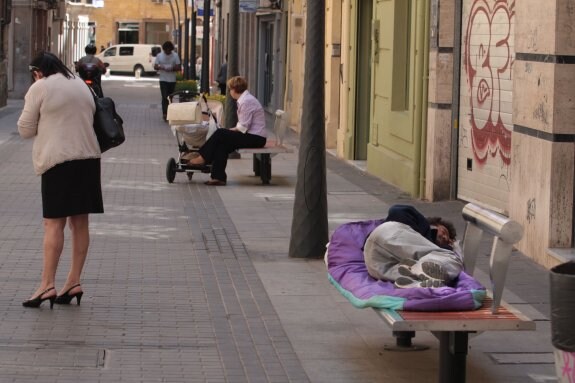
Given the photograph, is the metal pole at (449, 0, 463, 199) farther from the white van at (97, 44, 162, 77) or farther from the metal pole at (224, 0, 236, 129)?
the white van at (97, 44, 162, 77)

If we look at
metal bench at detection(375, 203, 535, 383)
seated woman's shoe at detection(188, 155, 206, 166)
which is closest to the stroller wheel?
seated woman's shoe at detection(188, 155, 206, 166)

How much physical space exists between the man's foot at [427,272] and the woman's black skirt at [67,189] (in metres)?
2.79

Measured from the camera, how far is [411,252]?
7516 mm

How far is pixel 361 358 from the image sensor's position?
26.1ft

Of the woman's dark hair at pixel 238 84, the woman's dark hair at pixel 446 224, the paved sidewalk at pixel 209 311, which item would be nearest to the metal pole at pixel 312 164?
the paved sidewalk at pixel 209 311

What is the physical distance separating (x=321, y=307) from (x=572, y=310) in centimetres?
444

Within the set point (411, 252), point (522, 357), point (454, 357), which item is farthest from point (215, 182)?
point (454, 357)

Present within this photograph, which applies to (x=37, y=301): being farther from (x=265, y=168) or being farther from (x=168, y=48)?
(x=168, y=48)

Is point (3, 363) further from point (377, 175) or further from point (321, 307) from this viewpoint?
point (377, 175)

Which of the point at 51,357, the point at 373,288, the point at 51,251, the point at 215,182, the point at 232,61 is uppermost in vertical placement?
the point at 232,61

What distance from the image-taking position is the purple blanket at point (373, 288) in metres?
7.01

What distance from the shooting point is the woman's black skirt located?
921 centimetres

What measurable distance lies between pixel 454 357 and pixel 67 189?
11.4 feet

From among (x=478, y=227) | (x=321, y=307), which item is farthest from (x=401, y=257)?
(x=321, y=307)
